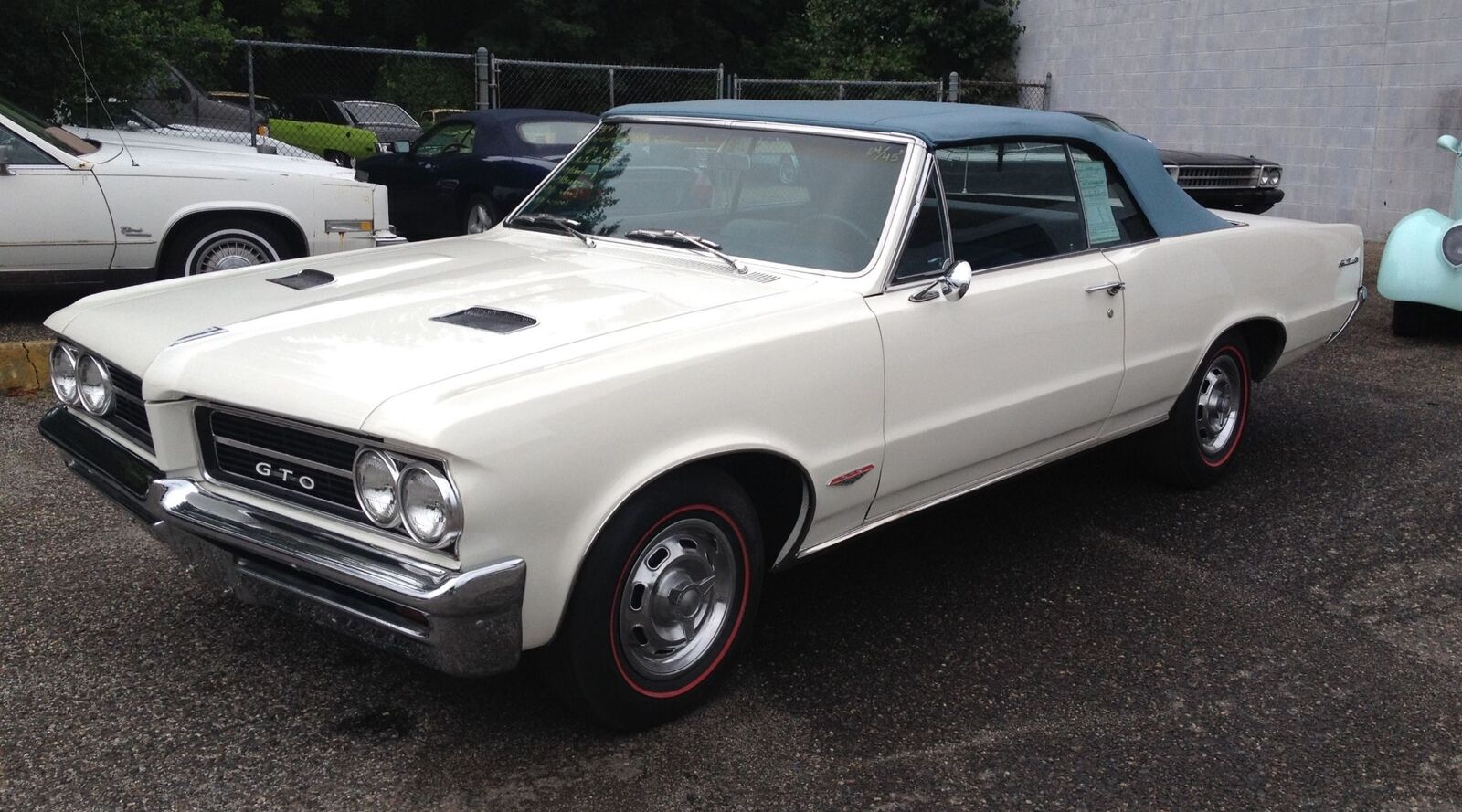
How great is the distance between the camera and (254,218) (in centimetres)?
748

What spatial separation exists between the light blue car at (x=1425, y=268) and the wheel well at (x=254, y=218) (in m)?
6.81

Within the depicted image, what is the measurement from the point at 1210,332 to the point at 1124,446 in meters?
0.61

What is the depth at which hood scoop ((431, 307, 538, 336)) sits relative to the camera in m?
3.22

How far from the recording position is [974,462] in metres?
4.03

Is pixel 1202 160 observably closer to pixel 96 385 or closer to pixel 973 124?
pixel 973 124

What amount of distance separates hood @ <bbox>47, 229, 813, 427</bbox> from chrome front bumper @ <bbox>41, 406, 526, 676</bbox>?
29 cm

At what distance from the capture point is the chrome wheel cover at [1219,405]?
5172 mm

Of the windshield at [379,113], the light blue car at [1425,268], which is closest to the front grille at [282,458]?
the light blue car at [1425,268]

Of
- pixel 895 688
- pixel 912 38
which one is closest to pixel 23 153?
pixel 895 688

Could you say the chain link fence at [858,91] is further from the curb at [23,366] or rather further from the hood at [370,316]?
the hood at [370,316]

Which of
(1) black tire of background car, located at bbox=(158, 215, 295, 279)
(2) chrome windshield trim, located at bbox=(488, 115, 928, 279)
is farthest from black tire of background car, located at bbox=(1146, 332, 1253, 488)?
(1) black tire of background car, located at bbox=(158, 215, 295, 279)

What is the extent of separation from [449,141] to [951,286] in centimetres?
849

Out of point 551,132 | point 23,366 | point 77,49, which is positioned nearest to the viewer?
point 23,366

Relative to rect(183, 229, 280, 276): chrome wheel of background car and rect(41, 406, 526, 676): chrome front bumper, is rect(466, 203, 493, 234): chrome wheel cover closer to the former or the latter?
rect(183, 229, 280, 276): chrome wheel of background car
